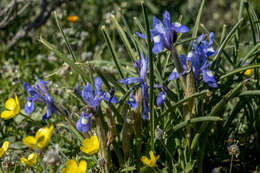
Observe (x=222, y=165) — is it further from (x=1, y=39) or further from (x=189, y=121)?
(x=1, y=39)

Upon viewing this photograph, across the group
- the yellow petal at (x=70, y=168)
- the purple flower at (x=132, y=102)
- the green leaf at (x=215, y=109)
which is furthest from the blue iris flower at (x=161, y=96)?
the yellow petal at (x=70, y=168)

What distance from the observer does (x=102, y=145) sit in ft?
5.33

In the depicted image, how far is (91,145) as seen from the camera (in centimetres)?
154

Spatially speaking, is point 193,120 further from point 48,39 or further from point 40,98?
point 48,39

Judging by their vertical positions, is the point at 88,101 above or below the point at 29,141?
above

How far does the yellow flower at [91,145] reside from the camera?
4.95ft

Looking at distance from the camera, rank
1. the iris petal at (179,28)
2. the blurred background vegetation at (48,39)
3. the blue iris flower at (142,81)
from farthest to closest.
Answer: the blurred background vegetation at (48,39) → the blue iris flower at (142,81) → the iris petal at (179,28)

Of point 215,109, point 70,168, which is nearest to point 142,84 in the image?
point 215,109

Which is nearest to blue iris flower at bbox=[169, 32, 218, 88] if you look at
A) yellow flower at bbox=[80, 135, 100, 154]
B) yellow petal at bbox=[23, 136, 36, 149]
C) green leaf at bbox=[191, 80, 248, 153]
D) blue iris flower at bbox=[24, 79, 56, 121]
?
green leaf at bbox=[191, 80, 248, 153]

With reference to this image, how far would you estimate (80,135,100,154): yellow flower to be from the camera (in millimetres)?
1508

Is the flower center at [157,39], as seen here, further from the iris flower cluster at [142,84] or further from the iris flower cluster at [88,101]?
the iris flower cluster at [88,101]

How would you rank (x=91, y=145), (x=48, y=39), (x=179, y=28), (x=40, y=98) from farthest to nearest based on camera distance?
(x=48, y=39), (x=40, y=98), (x=91, y=145), (x=179, y=28)

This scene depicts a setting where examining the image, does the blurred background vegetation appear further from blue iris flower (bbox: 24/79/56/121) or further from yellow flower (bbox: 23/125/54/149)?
yellow flower (bbox: 23/125/54/149)

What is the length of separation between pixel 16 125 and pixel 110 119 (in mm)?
1258
